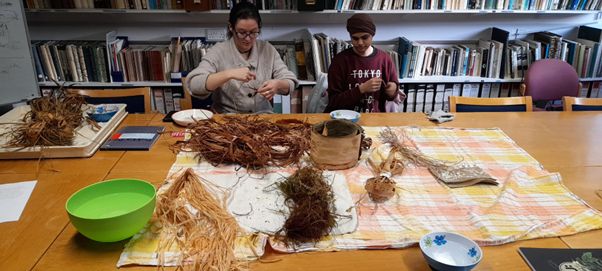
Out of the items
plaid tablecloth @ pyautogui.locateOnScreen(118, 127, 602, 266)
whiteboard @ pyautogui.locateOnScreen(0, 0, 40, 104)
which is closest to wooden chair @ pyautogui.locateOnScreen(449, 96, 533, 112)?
plaid tablecloth @ pyautogui.locateOnScreen(118, 127, 602, 266)

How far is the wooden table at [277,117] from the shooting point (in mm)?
1031

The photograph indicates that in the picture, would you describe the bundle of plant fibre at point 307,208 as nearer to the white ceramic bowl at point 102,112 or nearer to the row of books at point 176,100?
the white ceramic bowl at point 102,112

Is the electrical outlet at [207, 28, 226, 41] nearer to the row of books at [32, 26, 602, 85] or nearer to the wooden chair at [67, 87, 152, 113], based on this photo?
the row of books at [32, 26, 602, 85]

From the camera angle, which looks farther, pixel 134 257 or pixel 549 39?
pixel 549 39

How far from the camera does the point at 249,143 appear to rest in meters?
1.55

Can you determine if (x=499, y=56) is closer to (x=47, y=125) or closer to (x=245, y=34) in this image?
(x=245, y=34)

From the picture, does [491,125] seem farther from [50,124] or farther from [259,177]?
[50,124]

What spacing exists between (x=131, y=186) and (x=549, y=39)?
3.62 metres

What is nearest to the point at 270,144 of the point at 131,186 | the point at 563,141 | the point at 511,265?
the point at 131,186

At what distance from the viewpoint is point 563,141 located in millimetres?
1784

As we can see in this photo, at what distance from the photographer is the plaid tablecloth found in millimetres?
1101

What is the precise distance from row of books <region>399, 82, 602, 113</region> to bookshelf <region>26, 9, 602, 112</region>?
0.07m

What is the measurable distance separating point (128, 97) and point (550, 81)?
9.78ft

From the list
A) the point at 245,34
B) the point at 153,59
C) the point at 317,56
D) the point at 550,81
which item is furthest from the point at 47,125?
the point at 550,81
